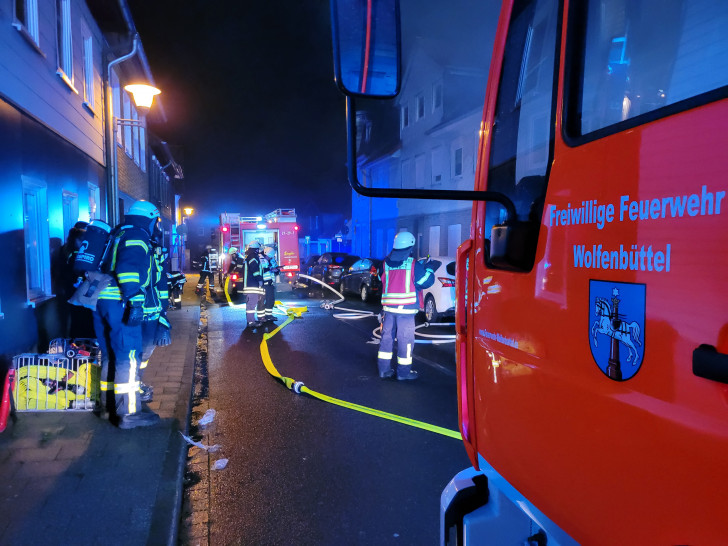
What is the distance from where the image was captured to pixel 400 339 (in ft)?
21.8

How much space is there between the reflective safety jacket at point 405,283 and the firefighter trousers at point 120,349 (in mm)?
3033

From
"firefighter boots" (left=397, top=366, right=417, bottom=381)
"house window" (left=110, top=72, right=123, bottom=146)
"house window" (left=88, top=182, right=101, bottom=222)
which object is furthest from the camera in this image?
"house window" (left=110, top=72, right=123, bottom=146)

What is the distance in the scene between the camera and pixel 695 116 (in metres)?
1.12

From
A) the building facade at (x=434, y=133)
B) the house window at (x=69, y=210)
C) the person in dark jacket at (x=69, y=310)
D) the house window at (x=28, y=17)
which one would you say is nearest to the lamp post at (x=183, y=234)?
the house window at (x=69, y=210)

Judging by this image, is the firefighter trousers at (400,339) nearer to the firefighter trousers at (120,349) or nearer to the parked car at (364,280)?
the firefighter trousers at (120,349)

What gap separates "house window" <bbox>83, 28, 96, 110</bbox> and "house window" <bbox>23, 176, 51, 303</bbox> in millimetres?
3478

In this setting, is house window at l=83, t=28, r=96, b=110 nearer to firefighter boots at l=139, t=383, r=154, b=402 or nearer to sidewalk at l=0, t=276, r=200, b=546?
firefighter boots at l=139, t=383, r=154, b=402

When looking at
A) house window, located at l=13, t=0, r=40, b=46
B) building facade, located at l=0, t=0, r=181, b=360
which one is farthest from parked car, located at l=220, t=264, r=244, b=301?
house window, located at l=13, t=0, r=40, b=46

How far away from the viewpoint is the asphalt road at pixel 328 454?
133 inches

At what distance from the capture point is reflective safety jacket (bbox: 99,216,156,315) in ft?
14.9

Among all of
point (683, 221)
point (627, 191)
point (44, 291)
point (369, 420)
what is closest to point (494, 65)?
point (627, 191)

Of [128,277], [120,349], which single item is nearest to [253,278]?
[120,349]

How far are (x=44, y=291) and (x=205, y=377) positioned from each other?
8.43 ft

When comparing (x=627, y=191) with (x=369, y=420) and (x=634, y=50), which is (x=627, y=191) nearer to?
(x=634, y=50)
